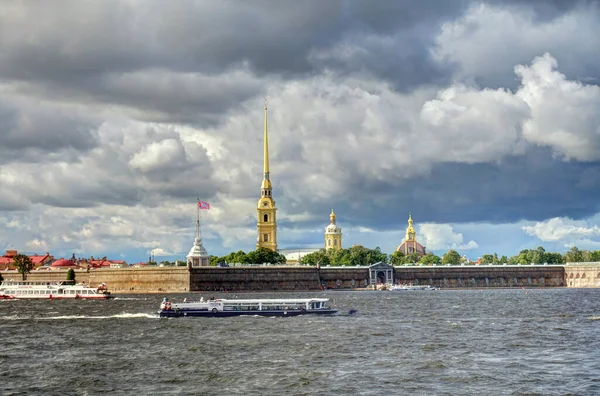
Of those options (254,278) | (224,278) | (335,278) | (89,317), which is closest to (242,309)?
(89,317)

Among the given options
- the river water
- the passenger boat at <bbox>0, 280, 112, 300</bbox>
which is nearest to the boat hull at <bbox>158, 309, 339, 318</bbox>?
the river water

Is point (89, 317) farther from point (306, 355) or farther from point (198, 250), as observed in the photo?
point (198, 250)

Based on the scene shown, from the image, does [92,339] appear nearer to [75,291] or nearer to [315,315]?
[315,315]

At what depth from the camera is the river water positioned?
43.2m

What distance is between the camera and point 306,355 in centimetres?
5447

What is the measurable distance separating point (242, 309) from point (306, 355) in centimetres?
3490

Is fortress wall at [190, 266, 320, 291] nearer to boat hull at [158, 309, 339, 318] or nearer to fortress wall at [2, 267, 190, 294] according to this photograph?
fortress wall at [2, 267, 190, 294]

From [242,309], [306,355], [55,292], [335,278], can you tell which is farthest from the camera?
[335,278]

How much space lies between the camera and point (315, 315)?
86.7 meters

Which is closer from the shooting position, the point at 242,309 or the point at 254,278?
the point at 242,309

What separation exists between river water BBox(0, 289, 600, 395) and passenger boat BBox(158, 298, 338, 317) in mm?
1663

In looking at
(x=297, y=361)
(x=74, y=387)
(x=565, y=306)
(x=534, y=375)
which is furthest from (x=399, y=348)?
(x=565, y=306)

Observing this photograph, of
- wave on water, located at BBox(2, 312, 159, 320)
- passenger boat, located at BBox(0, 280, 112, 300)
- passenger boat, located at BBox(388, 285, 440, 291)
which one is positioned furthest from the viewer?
passenger boat, located at BBox(388, 285, 440, 291)

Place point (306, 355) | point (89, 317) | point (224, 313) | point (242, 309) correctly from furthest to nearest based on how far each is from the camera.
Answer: point (89, 317) < point (242, 309) < point (224, 313) < point (306, 355)
